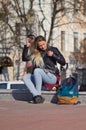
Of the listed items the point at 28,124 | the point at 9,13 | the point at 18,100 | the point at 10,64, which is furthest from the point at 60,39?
the point at 28,124

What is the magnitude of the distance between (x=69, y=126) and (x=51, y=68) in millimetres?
4249

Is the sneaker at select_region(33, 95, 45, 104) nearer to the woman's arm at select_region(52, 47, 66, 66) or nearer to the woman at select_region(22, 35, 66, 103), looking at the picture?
the woman at select_region(22, 35, 66, 103)

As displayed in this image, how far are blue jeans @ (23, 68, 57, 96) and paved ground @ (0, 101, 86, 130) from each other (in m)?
0.36

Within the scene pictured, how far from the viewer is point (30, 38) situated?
1251 centimetres

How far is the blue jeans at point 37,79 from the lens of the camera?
11.6 metres

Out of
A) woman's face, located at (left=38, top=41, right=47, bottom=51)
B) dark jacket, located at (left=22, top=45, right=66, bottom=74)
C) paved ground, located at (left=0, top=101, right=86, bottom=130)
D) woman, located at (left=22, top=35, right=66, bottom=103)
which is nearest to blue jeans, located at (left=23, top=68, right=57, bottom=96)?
woman, located at (left=22, top=35, right=66, bottom=103)

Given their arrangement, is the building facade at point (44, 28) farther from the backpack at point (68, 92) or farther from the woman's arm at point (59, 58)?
the backpack at point (68, 92)

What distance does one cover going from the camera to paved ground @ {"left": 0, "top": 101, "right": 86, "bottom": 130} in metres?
7.90

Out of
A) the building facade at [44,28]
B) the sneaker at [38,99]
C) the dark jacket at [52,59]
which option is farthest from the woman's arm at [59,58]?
the building facade at [44,28]

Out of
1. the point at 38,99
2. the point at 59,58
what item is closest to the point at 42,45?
the point at 59,58

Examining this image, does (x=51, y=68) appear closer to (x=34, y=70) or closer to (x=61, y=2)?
(x=34, y=70)

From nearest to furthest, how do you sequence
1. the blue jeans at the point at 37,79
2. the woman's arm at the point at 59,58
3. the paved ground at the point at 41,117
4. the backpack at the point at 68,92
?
the paved ground at the point at 41,117
the backpack at the point at 68,92
the blue jeans at the point at 37,79
the woman's arm at the point at 59,58

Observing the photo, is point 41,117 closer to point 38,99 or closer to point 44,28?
point 38,99

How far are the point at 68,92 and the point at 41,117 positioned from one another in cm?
252
